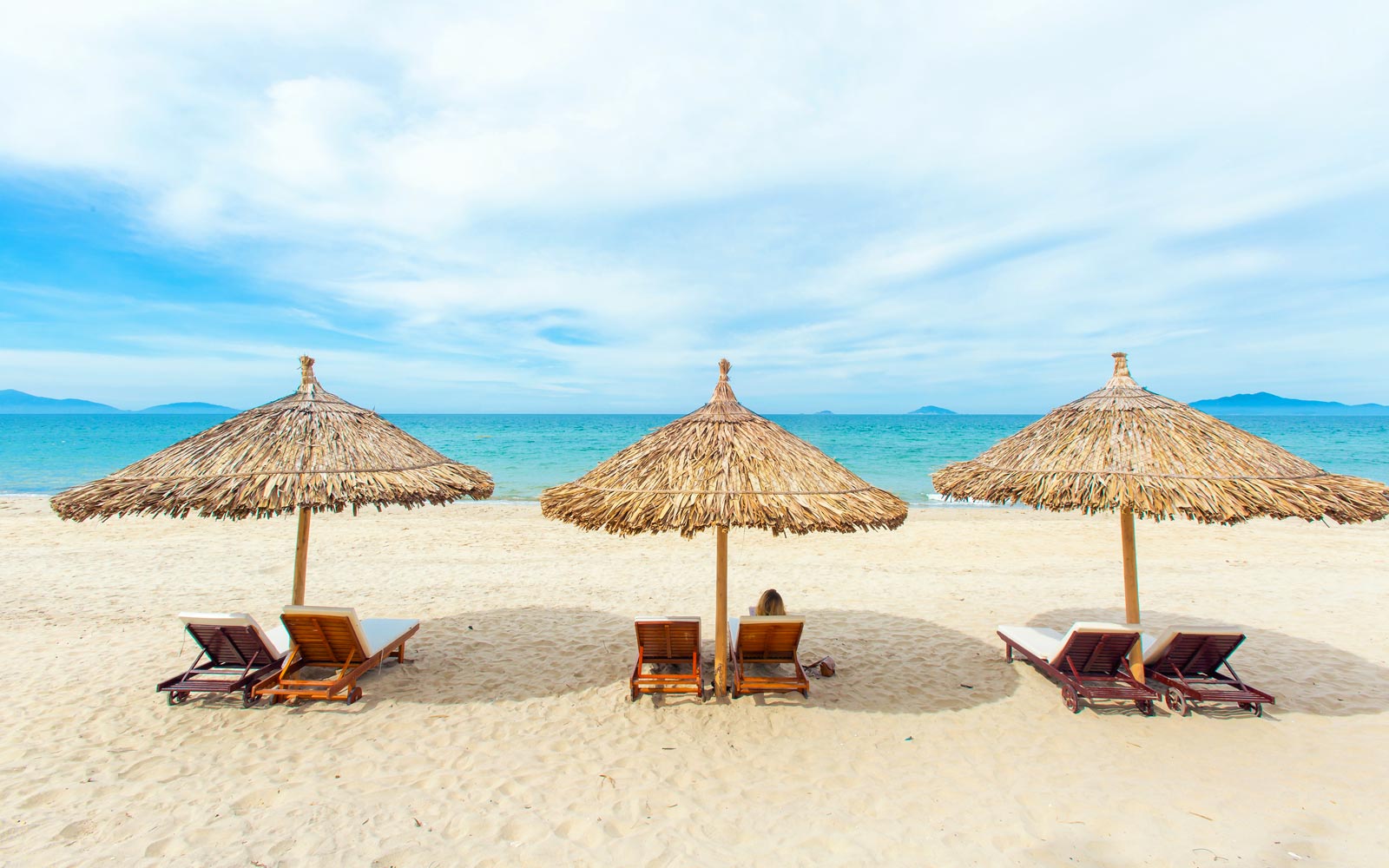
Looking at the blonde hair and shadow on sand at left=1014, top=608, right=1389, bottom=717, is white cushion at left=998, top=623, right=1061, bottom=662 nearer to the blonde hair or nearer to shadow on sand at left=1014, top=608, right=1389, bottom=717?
shadow on sand at left=1014, top=608, right=1389, bottom=717

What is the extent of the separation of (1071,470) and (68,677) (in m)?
8.19

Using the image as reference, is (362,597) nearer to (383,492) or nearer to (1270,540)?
(383,492)

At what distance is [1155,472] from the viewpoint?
15.4 feet

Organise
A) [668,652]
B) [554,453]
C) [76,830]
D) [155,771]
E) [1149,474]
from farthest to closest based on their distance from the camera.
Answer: [554,453] < [668,652] < [1149,474] < [155,771] < [76,830]

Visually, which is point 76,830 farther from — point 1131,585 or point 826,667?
point 1131,585

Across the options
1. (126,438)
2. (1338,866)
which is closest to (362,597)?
(1338,866)

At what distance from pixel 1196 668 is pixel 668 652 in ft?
13.6

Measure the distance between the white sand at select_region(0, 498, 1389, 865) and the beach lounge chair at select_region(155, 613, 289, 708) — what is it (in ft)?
0.54

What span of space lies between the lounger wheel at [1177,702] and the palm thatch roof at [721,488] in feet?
7.98

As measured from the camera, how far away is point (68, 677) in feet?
17.3

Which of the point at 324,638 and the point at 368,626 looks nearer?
the point at 324,638

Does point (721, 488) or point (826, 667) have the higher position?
point (721, 488)

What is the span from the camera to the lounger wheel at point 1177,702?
15.6 ft

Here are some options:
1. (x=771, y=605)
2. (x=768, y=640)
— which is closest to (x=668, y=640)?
(x=768, y=640)
